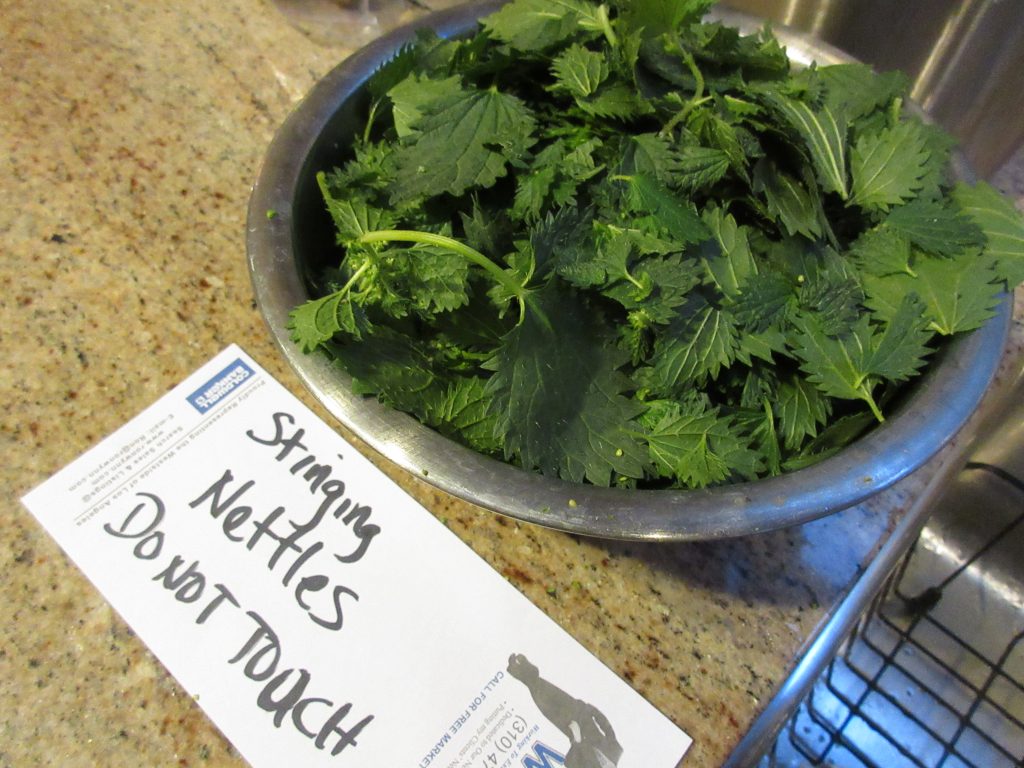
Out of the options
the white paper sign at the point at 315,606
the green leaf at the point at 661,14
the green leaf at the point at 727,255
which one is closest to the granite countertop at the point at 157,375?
the white paper sign at the point at 315,606

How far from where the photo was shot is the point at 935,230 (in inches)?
23.2

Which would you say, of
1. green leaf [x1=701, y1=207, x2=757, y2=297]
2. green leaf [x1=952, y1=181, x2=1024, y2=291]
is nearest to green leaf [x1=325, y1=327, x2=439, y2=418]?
green leaf [x1=701, y1=207, x2=757, y2=297]

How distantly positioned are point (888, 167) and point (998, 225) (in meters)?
0.11

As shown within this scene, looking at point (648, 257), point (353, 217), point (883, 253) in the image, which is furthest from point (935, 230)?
point (353, 217)

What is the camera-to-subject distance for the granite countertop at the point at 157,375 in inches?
23.4

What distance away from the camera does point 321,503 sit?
2.23 feet

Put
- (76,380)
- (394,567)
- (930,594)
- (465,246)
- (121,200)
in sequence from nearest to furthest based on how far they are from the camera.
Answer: (465,246) < (394,567) < (76,380) < (121,200) < (930,594)

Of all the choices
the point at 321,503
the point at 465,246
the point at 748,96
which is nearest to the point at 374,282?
the point at 465,246

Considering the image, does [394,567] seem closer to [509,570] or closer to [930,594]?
[509,570]

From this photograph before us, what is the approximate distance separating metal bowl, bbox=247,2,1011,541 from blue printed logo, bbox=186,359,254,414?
198 mm

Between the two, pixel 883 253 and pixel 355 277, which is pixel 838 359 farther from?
pixel 355 277

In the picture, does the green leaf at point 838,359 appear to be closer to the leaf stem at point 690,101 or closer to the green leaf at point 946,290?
the green leaf at point 946,290

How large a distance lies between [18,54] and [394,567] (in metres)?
0.88

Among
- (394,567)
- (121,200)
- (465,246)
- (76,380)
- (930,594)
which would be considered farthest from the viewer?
(930,594)
